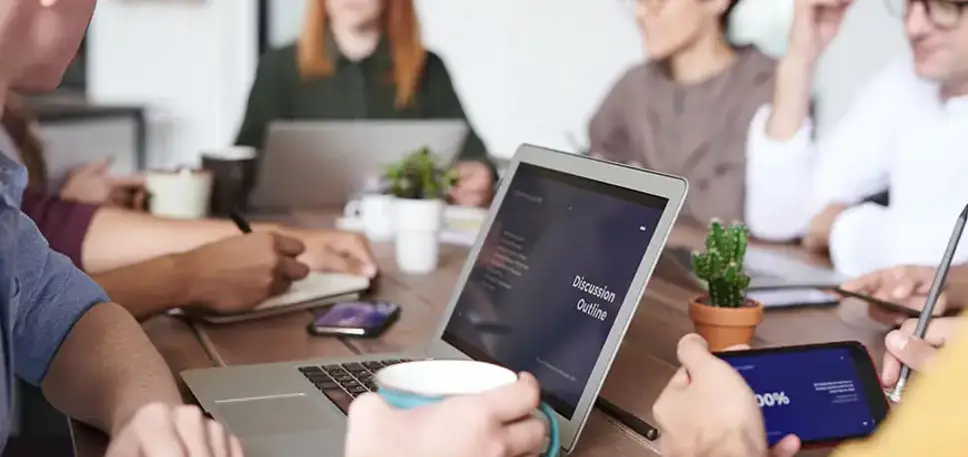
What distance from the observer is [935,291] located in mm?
858

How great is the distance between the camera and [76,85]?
353 cm

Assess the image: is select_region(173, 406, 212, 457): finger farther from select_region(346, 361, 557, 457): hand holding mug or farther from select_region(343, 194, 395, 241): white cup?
select_region(343, 194, 395, 241): white cup

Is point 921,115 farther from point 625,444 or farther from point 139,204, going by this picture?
point 139,204

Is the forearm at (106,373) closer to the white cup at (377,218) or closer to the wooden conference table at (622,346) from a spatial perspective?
the wooden conference table at (622,346)

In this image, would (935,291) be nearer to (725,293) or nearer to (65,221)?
(725,293)

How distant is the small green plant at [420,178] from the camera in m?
1.48

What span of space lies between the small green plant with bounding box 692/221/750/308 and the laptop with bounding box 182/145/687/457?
0.52 feet

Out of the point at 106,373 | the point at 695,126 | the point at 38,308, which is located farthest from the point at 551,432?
the point at 695,126

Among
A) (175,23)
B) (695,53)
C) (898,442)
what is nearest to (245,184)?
(695,53)

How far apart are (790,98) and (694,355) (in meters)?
1.38

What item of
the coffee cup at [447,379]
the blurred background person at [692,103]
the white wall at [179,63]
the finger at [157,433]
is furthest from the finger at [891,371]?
the white wall at [179,63]

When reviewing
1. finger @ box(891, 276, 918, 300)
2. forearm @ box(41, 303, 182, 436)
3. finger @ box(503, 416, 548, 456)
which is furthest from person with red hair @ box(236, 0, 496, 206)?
finger @ box(503, 416, 548, 456)

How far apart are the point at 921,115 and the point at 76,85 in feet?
9.59

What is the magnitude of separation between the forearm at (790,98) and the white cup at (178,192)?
1111 mm
